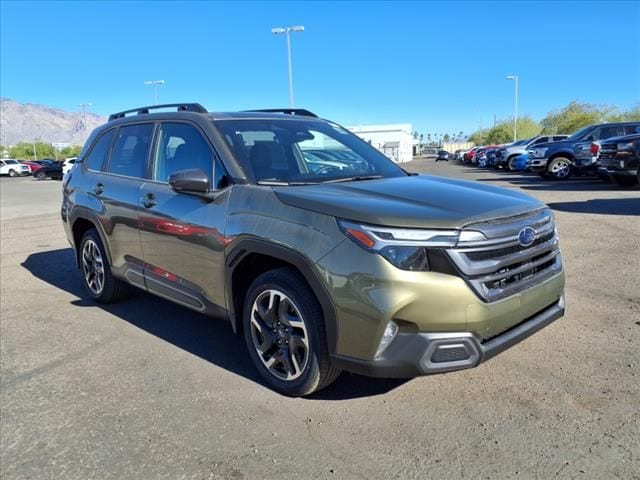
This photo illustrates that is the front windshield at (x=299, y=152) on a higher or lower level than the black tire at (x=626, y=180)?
higher

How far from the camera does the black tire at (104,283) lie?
5.13 meters

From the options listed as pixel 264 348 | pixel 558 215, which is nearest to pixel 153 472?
pixel 264 348

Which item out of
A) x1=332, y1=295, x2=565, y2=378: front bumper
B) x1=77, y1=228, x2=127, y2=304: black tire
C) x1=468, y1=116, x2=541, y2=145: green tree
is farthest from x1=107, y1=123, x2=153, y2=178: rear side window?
x1=468, y1=116, x2=541, y2=145: green tree

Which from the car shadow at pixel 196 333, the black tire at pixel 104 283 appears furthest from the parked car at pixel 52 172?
the black tire at pixel 104 283

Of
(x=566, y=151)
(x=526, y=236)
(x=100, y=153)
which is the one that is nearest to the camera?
(x=526, y=236)

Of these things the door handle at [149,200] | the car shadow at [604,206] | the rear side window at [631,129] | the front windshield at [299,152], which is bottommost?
the car shadow at [604,206]

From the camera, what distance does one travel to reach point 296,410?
3.15 metres

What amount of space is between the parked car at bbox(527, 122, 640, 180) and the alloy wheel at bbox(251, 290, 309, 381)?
15784mm

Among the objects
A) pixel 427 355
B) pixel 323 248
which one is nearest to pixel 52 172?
pixel 323 248

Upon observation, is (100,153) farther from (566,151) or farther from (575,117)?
(575,117)

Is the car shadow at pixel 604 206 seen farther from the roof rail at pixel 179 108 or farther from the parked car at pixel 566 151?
the roof rail at pixel 179 108

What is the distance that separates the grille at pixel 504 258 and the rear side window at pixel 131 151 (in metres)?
2.97

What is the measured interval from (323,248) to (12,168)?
59.9 m

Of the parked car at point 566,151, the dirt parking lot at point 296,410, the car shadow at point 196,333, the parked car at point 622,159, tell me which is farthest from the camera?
the parked car at point 566,151
